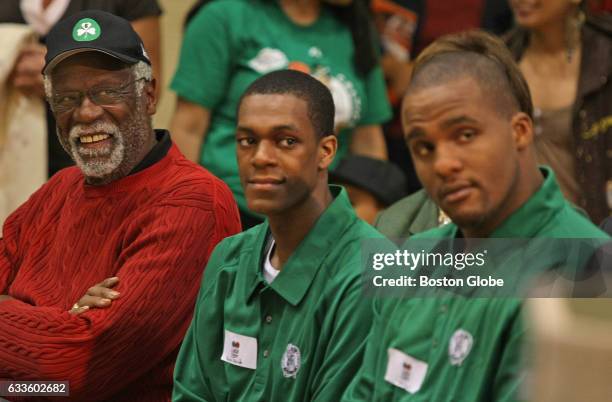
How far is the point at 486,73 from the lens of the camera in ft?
8.54

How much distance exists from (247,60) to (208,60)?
13cm

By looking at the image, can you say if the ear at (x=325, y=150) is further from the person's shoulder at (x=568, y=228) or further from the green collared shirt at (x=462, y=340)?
the person's shoulder at (x=568, y=228)

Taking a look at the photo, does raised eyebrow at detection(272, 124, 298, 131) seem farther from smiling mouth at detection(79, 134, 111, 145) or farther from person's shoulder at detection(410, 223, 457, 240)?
smiling mouth at detection(79, 134, 111, 145)

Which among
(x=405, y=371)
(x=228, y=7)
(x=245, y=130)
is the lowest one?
(x=405, y=371)

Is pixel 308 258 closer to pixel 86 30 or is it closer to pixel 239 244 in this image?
pixel 239 244

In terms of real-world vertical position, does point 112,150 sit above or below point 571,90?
below

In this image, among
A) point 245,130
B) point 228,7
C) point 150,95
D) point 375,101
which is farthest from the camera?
point 375,101

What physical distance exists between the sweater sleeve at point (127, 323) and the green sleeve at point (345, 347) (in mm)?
Answer: 573

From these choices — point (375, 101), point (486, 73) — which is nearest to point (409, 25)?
point (375, 101)

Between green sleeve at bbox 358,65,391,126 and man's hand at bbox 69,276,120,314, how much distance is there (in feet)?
5.01

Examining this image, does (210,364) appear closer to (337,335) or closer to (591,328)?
(337,335)

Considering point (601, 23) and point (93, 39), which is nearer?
point (93, 39)

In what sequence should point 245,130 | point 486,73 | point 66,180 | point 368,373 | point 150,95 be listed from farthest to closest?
point 66,180 < point 150,95 < point 245,130 < point 368,373 < point 486,73

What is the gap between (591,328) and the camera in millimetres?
1732
